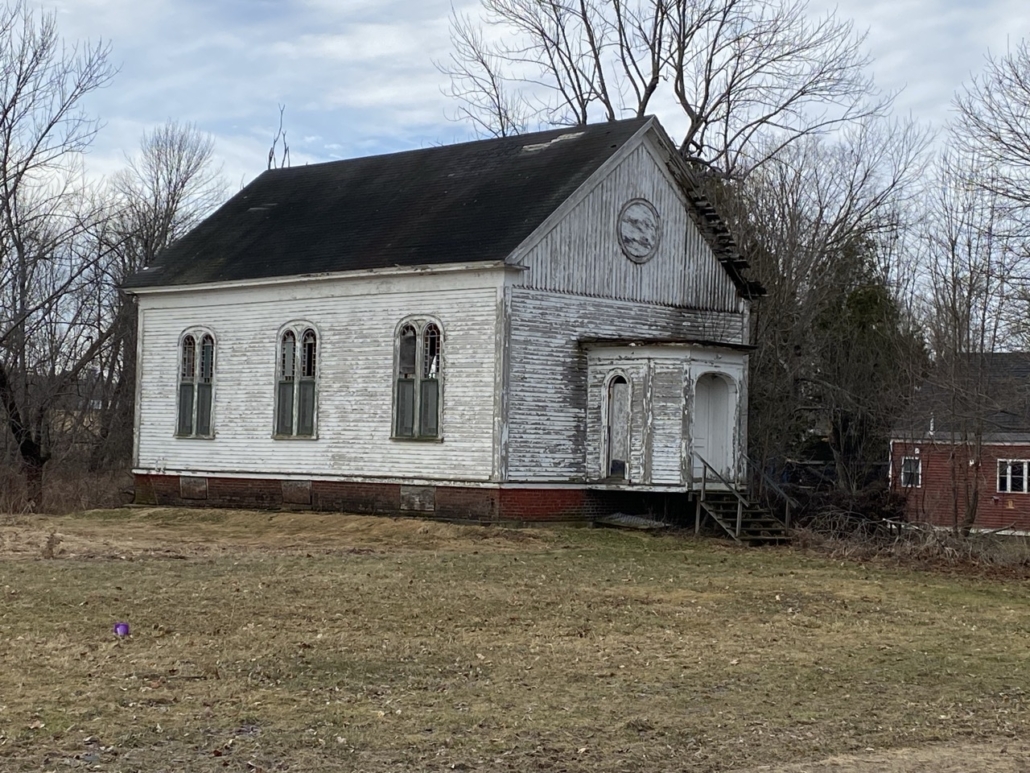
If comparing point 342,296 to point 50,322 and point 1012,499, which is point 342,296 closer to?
point 50,322

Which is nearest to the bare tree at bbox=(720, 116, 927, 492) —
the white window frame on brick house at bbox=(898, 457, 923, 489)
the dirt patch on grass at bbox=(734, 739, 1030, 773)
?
the white window frame on brick house at bbox=(898, 457, 923, 489)

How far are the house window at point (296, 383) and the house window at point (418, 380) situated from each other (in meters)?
2.45

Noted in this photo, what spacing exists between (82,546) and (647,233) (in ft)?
42.5

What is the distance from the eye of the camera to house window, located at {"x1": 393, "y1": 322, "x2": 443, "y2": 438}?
27297 mm

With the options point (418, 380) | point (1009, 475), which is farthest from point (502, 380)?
point (1009, 475)

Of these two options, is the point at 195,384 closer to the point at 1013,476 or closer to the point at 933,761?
the point at 933,761

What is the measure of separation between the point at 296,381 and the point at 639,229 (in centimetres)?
792

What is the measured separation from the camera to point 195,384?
3186 cm

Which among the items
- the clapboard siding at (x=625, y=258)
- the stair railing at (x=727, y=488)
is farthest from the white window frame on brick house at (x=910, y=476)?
the stair railing at (x=727, y=488)

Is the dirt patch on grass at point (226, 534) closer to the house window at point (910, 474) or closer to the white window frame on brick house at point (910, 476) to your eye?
the white window frame on brick house at point (910, 476)

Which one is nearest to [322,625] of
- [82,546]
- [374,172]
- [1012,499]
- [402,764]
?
[402,764]

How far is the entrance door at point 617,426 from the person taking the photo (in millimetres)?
26969

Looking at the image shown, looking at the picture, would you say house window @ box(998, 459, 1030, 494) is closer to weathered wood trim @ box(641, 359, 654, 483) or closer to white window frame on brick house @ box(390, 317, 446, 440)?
weathered wood trim @ box(641, 359, 654, 483)

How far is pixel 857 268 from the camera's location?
44.1m
